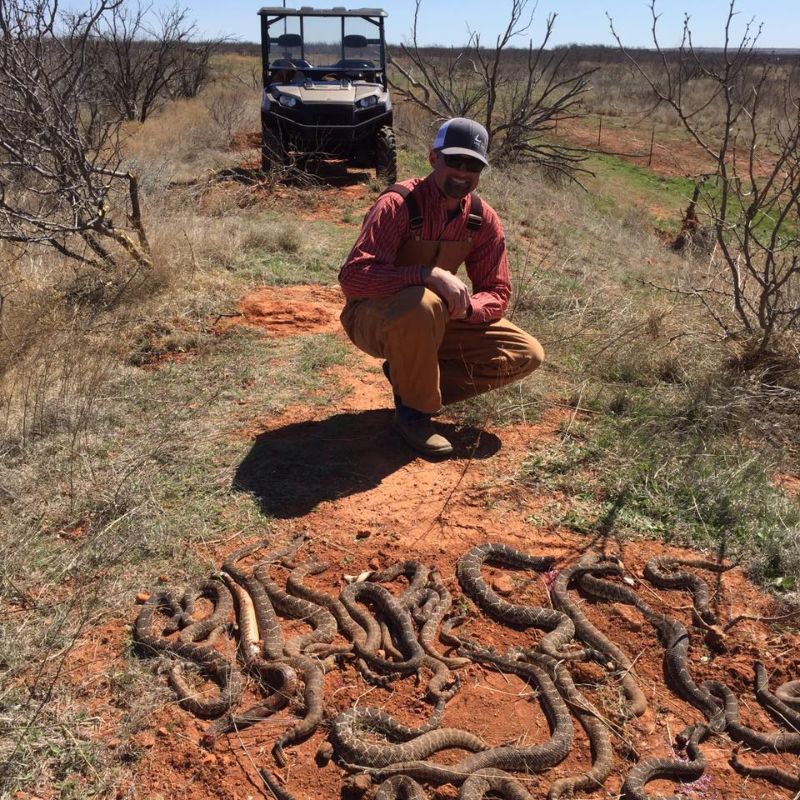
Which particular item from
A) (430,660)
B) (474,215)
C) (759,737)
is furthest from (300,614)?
(474,215)

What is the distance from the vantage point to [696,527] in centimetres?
404

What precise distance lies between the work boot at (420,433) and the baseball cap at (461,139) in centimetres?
147

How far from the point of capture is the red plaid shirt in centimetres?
430

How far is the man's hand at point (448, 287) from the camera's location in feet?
14.0

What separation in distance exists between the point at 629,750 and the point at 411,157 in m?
14.3

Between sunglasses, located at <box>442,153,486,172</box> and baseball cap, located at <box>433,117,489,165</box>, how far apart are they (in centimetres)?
3

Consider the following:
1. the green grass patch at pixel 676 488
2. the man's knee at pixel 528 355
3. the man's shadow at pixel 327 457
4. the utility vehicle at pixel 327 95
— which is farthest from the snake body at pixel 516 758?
the utility vehicle at pixel 327 95

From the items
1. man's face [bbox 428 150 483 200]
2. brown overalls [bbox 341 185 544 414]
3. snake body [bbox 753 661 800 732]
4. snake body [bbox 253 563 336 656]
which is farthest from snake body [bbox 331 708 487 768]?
man's face [bbox 428 150 483 200]

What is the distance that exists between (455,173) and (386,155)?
872cm

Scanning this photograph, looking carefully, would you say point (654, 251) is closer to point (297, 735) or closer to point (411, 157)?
point (411, 157)

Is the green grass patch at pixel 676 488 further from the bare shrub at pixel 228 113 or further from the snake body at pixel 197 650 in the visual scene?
the bare shrub at pixel 228 113

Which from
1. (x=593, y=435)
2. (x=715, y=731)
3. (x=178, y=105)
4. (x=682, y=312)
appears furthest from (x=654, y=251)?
(x=178, y=105)

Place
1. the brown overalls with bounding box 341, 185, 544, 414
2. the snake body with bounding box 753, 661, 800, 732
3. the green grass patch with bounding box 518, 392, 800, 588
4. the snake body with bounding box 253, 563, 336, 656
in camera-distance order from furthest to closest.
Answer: the brown overalls with bounding box 341, 185, 544, 414, the green grass patch with bounding box 518, 392, 800, 588, the snake body with bounding box 253, 563, 336, 656, the snake body with bounding box 753, 661, 800, 732

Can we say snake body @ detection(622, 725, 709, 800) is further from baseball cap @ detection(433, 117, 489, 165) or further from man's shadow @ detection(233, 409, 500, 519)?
baseball cap @ detection(433, 117, 489, 165)
